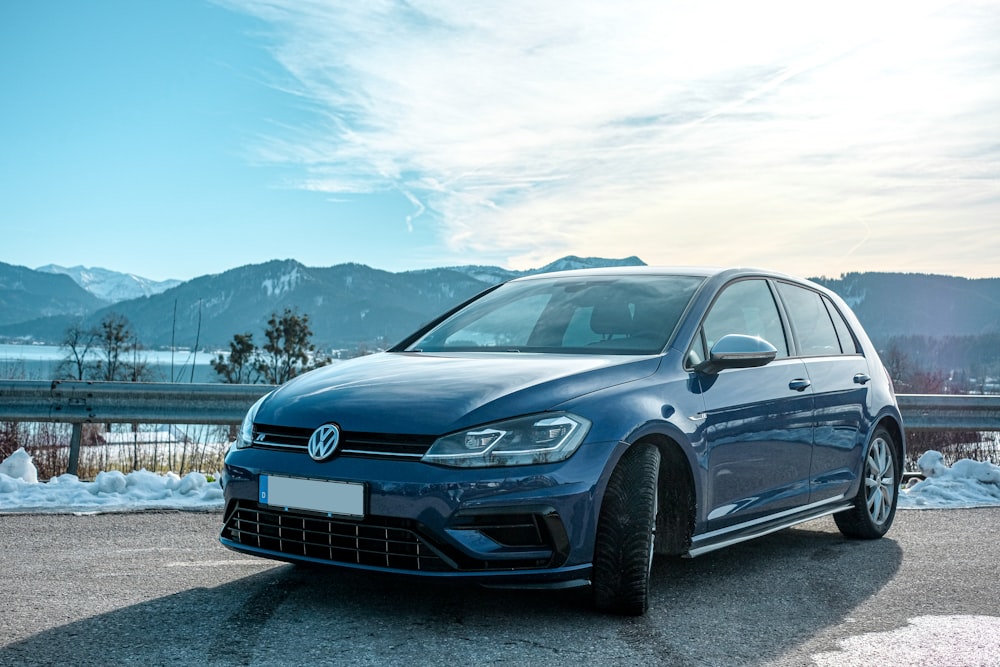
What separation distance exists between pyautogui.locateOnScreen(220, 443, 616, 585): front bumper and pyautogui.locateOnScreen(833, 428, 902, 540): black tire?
9.51 ft

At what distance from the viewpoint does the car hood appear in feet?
11.7

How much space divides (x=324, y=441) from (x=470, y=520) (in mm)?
635

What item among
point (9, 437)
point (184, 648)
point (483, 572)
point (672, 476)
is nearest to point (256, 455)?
point (184, 648)

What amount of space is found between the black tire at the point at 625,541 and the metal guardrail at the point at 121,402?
15.5ft

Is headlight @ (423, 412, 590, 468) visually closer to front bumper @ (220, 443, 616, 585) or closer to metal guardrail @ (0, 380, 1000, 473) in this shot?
front bumper @ (220, 443, 616, 585)

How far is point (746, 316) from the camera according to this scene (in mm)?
5027

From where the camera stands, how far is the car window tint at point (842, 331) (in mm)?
5941

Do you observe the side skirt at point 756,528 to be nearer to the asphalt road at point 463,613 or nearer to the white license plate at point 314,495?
the asphalt road at point 463,613

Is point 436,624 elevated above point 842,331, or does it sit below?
below

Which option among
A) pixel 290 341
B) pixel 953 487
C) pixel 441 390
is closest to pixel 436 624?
pixel 441 390

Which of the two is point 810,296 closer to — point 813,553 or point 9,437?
point 813,553

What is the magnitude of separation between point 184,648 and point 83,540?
249 centimetres

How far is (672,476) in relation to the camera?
4.15 meters

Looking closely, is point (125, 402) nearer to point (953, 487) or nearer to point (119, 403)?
point (119, 403)
